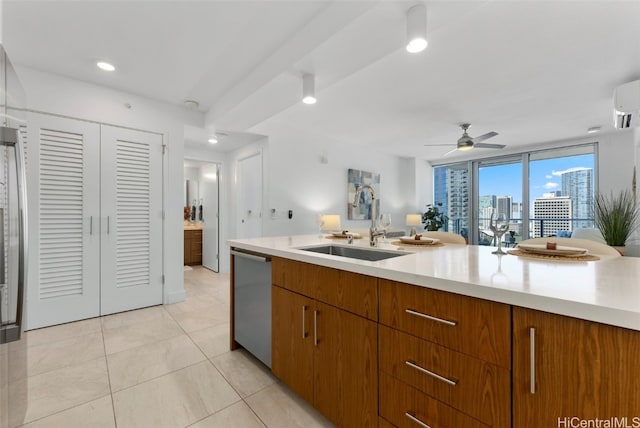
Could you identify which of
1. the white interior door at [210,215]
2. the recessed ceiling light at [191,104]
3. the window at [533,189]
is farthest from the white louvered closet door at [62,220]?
the window at [533,189]

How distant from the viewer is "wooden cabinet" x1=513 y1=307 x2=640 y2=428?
61cm

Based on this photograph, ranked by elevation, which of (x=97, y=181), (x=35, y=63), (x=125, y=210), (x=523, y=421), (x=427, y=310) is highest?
(x=35, y=63)

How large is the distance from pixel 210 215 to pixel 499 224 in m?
4.92

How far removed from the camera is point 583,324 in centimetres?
65

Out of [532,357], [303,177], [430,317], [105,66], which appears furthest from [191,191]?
[532,357]

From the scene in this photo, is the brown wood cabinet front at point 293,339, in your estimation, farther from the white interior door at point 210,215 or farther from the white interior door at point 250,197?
the white interior door at point 210,215

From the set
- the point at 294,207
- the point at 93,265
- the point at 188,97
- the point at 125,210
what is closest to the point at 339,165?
the point at 294,207

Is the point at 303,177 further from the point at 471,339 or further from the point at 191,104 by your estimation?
the point at 471,339

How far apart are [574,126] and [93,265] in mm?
6579

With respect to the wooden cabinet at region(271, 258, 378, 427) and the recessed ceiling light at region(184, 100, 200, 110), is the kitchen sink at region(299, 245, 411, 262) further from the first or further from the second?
the recessed ceiling light at region(184, 100, 200, 110)

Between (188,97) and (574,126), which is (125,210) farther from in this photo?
(574,126)

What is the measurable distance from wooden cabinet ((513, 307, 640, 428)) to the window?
4.21 m

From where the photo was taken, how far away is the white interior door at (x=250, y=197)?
4.42m

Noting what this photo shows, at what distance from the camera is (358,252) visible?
1781mm
